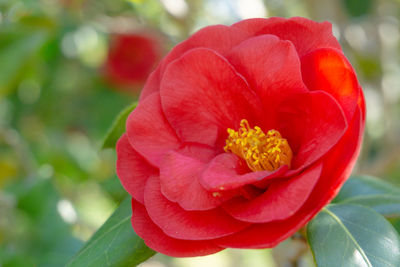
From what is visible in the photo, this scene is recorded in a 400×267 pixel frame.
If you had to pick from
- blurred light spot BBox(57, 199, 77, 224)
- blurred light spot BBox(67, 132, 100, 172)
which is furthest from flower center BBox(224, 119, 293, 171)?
blurred light spot BBox(67, 132, 100, 172)

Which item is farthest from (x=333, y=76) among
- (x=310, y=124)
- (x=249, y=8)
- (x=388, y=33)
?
(x=388, y=33)

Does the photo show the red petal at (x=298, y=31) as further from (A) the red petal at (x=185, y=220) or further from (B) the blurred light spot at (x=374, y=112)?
(B) the blurred light spot at (x=374, y=112)

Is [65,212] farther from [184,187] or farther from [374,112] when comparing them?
[374,112]

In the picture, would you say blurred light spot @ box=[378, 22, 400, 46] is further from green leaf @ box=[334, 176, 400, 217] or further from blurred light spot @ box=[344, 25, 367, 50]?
green leaf @ box=[334, 176, 400, 217]

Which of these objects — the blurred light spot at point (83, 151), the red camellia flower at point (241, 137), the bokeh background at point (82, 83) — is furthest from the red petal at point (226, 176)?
the blurred light spot at point (83, 151)

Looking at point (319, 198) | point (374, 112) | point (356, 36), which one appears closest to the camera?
point (319, 198)

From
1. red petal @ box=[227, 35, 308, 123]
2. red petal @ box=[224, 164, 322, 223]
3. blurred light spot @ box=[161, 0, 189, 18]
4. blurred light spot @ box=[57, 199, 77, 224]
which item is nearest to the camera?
red petal @ box=[224, 164, 322, 223]
